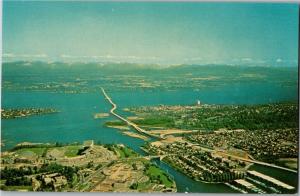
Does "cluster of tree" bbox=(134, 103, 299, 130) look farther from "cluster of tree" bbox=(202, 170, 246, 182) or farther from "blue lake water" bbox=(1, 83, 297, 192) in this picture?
"cluster of tree" bbox=(202, 170, 246, 182)

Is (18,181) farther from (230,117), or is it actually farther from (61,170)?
(230,117)

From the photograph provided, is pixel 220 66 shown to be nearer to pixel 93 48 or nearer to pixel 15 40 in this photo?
pixel 93 48

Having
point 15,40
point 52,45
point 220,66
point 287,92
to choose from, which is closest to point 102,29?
point 52,45

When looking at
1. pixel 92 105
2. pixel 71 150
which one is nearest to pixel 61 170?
pixel 71 150

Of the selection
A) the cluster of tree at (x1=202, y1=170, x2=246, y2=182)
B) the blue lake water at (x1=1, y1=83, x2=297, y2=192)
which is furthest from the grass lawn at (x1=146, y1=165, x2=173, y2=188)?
the cluster of tree at (x1=202, y1=170, x2=246, y2=182)

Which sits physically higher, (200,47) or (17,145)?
(200,47)
